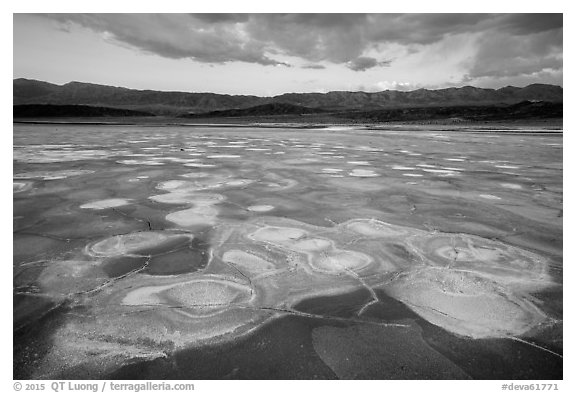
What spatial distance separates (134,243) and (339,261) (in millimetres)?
1880

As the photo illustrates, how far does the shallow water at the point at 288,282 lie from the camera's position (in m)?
1.74

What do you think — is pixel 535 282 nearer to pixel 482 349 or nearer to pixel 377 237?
pixel 482 349

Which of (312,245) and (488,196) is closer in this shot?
(312,245)

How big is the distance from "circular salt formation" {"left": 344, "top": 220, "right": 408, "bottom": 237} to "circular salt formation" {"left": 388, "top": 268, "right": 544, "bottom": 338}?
80 centimetres

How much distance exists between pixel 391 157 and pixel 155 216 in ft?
24.1

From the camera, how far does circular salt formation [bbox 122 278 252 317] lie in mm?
2141

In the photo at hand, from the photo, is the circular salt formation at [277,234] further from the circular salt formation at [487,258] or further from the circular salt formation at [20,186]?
the circular salt formation at [20,186]

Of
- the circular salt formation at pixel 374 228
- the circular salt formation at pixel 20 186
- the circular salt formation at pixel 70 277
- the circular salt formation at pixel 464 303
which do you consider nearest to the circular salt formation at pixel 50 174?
the circular salt formation at pixel 20 186

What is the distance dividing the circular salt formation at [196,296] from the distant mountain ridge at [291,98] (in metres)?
144

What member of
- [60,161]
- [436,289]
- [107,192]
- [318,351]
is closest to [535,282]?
[436,289]

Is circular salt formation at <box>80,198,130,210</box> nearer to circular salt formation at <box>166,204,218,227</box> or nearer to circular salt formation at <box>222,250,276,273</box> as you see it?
circular salt formation at <box>166,204,218,227</box>

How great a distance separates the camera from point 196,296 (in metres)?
2.27

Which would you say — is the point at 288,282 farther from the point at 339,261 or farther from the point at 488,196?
the point at 488,196

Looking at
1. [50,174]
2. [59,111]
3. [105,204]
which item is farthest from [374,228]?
[59,111]
